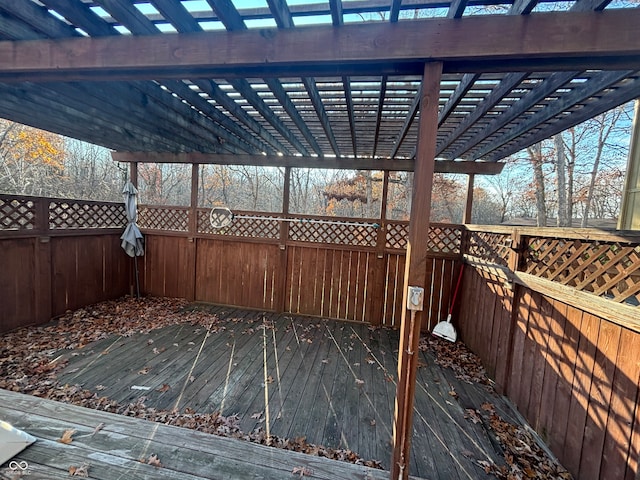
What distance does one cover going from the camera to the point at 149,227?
529 cm

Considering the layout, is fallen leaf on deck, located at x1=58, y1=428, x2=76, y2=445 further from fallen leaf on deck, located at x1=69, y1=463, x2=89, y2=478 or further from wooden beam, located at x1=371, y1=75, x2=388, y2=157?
wooden beam, located at x1=371, y1=75, x2=388, y2=157

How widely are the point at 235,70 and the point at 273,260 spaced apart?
349cm

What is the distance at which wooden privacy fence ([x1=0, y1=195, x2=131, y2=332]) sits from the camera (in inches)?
135

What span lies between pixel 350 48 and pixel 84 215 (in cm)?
491

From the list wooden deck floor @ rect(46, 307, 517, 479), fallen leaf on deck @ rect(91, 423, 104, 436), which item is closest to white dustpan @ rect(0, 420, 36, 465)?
fallen leaf on deck @ rect(91, 423, 104, 436)

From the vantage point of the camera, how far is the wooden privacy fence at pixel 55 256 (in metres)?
3.43

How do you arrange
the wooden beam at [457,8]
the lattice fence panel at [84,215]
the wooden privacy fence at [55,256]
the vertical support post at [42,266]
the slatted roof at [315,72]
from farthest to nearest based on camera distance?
1. the lattice fence panel at [84,215]
2. the vertical support post at [42,266]
3. the wooden privacy fence at [55,256]
4. the slatted roof at [315,72]
5. the wooden beam at [457,8]

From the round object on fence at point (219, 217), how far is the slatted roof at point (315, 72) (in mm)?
1737

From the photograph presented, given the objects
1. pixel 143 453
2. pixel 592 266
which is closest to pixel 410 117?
pixel 592 266

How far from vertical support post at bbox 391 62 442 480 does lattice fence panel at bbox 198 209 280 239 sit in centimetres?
351

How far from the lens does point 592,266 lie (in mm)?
1875

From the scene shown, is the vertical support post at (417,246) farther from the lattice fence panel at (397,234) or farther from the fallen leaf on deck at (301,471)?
the lattice fence panel at (397,234)

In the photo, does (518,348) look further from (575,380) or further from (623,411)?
(623,411)

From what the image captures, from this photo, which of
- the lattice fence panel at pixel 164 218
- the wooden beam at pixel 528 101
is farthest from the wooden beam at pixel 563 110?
the lattice fence panel at pixel 164 218
